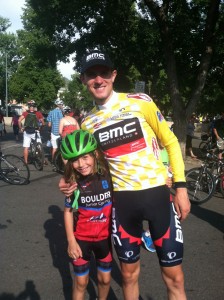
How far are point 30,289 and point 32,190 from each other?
15.0 ft

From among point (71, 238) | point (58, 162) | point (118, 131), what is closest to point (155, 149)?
point (118, 131)

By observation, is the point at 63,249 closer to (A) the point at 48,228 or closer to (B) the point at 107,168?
(A) the point at 48,228

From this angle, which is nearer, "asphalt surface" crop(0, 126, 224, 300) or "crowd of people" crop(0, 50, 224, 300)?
"crowd of people" crop(0, 50, 224, 300)

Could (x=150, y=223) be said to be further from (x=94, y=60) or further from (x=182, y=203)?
(x=94, y=60)

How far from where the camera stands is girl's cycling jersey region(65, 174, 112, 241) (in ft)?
8.49

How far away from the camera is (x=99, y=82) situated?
99.0 inches

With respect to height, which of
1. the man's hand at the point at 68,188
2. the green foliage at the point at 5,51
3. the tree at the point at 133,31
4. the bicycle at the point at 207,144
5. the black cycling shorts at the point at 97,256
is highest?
the green foliage at the point at 5,51

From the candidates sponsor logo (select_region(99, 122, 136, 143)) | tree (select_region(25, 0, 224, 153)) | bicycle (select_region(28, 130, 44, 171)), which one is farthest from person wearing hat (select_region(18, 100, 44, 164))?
sponsor logo (select_region(99, 122, 136, 143))

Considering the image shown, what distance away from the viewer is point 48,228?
5223 millimetres

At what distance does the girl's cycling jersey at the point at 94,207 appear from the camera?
2588 millimetres

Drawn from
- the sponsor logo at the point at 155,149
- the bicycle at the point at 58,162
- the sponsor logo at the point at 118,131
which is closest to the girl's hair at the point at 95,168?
the sponsor logo at the point at 118,131

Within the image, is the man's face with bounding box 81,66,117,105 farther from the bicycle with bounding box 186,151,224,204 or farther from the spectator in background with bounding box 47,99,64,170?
the spectator in background with bounding box 47,99,64,170

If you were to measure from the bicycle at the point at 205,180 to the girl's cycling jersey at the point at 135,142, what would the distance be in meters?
4.77

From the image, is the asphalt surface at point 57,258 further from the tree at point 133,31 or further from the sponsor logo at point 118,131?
the tree at point 133,31
